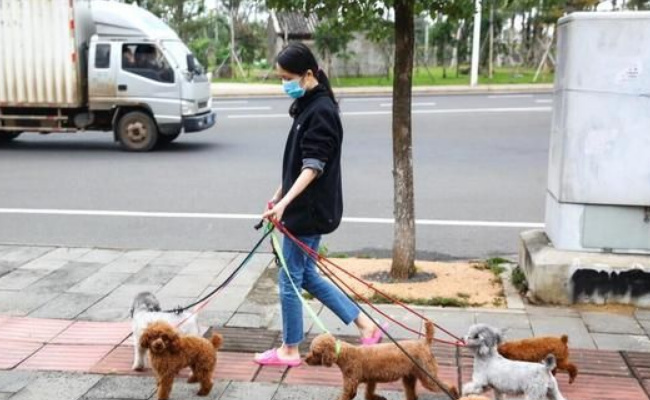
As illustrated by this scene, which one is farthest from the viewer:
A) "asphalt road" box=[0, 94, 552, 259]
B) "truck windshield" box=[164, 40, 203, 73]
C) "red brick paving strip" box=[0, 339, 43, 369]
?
"truck windshield" box=[164, 40, 203, 73]

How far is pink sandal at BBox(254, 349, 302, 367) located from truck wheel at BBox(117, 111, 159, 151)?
10.8m

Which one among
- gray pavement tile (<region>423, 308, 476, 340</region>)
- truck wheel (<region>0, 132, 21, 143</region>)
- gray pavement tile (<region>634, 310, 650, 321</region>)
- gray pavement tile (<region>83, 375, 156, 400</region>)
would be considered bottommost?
gray pavement tile (<region>83, 375, 156, 400</region>)

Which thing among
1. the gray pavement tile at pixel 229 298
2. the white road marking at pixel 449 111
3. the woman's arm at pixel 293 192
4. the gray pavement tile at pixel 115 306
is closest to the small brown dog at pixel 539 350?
the woman's arm at pixel 293 192

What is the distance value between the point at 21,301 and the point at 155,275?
121 centimetres

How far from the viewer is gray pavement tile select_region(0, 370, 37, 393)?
4.41m

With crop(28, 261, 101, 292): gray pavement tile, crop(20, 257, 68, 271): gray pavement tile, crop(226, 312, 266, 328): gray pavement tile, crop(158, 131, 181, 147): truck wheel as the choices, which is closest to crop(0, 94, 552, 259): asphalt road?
crop(158, 131, 181, 147): truck wheel

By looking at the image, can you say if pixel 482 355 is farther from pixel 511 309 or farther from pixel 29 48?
pixel 29 48

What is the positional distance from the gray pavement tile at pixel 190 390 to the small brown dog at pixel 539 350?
1.48 meters

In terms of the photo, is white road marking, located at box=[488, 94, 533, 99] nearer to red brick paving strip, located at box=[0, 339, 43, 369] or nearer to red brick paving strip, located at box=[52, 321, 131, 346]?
red brick paving strip, located at box=[52, 321, 131, 346]

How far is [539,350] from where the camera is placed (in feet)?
13.9

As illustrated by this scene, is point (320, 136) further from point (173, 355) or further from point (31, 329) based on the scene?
point (31, 329)

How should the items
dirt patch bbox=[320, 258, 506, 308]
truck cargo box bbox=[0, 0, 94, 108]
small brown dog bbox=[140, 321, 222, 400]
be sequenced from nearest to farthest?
small brown dog bbox=[140, 321, 222, 400] < dirt patch bbox=[320, 258, 506, 308] < truck cargo box bbox=[0, 0, 94, 108]

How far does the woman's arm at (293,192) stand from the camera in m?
4.20

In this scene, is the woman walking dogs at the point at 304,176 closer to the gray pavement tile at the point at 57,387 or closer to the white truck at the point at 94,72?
the gray pavement tile at the point at 57,387
